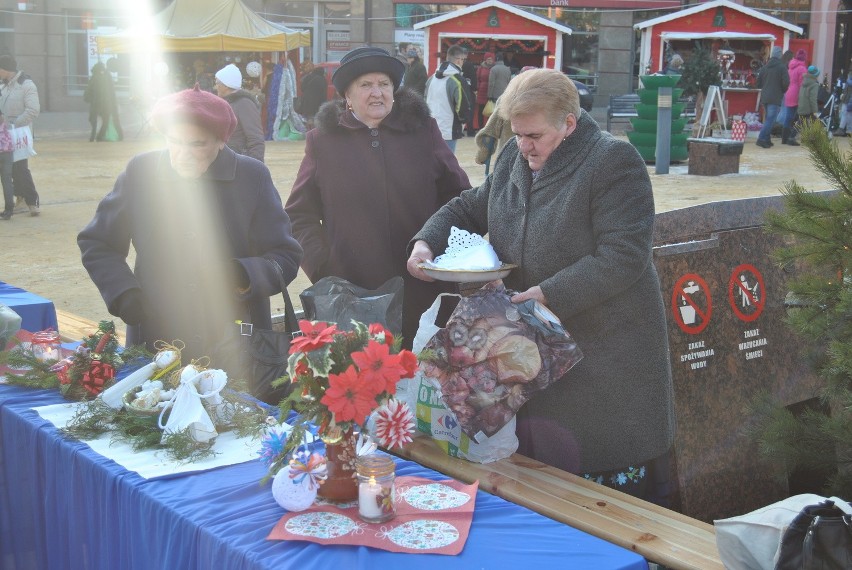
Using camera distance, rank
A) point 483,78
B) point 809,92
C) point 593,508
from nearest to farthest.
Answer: point 593,508, point 809,92, point 483,78

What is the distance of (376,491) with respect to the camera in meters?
2.16

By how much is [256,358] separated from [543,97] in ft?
3.87

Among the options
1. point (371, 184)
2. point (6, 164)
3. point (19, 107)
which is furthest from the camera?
point (19, 107)

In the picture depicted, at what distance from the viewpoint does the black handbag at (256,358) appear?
312 cm

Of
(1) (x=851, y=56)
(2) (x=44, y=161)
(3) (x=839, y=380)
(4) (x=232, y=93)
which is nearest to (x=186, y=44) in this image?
(2) (x=44, y=161)

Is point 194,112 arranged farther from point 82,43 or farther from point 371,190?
point 82,43

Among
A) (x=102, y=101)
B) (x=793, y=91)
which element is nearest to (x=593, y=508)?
(x=793, y=91)

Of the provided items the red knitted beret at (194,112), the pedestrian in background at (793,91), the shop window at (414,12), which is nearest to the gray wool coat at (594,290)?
the red knitted beret at (194,112)

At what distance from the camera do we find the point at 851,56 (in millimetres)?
27156

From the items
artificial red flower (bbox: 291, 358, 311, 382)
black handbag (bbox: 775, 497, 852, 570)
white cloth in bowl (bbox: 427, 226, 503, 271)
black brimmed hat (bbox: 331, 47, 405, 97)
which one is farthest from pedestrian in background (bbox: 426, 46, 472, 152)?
black handbag (bbox: 775, 497, 852, 570)

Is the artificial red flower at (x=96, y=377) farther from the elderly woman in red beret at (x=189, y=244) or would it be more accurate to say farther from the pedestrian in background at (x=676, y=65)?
the pedestrian in background at (x=676, y=65)

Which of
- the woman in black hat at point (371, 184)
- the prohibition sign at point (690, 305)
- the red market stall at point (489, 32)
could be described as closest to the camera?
the woman in black hat at point (371, 184)

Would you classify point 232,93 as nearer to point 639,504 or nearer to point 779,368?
point 779,368

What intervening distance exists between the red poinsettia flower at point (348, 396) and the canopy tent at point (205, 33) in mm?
19007
